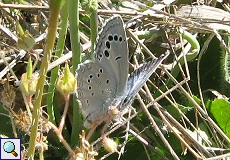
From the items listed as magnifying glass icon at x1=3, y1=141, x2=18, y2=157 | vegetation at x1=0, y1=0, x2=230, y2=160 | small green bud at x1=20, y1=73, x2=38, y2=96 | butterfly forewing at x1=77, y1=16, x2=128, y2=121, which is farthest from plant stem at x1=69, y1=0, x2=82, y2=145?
small green bud at x1=20, y1=73, x2=38, y2=96

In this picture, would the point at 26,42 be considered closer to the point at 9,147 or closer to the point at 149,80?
the point at 9,147

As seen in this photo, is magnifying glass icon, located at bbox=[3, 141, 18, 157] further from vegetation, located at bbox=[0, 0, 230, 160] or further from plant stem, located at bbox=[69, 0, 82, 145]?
plant stem, located at bbox=[69, 0, 82, 145]

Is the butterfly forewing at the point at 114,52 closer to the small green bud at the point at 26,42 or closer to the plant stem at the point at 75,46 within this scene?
the plant stem at the point at 75,46

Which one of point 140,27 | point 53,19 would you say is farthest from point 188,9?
point 53,19

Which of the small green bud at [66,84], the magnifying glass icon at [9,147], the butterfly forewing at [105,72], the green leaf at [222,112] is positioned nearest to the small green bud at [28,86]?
the small green bud at [66,84]

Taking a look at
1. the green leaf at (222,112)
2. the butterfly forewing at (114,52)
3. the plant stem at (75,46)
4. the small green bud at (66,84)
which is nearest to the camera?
the small green bud at (66,84)

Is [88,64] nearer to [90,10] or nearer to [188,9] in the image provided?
[90,10]
